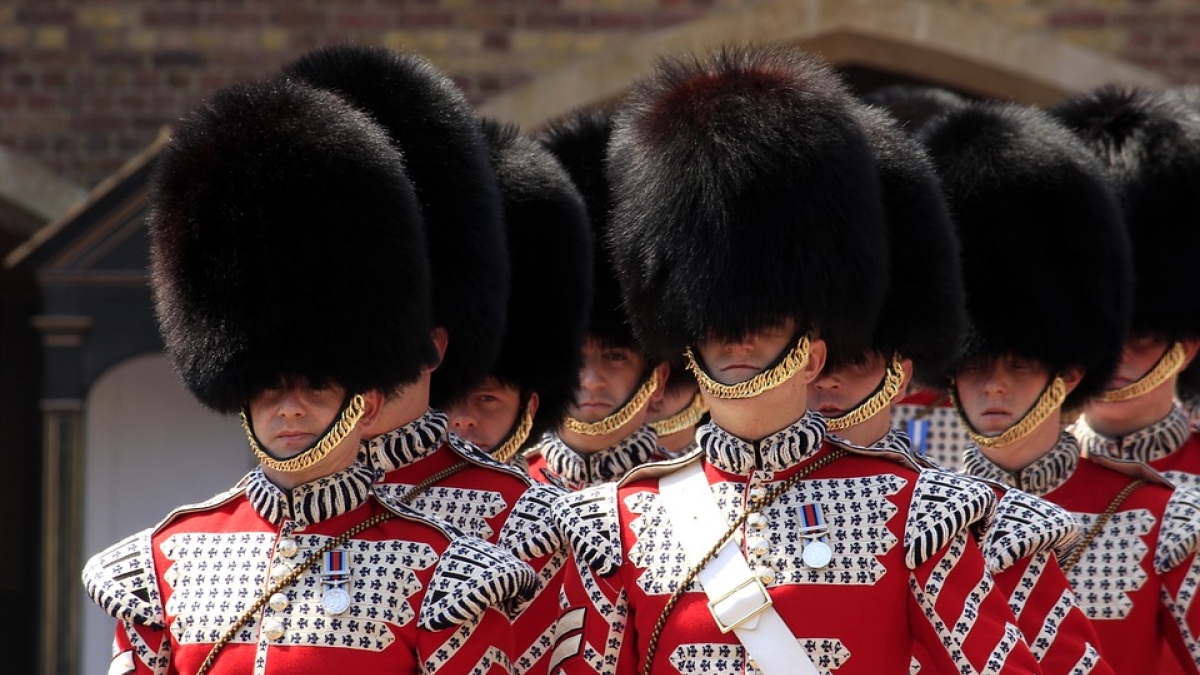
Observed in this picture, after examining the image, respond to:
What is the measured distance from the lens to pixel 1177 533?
12.7ft

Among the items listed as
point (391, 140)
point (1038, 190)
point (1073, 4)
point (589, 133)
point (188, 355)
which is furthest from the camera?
point (1073, 4)

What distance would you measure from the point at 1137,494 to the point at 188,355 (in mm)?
1962

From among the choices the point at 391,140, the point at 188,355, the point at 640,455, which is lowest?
the point at 640,455

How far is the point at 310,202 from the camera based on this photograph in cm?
304

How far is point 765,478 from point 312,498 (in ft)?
2.17

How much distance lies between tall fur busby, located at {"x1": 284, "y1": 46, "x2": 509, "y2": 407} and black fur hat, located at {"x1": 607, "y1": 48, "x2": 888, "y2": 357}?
0.47 metres

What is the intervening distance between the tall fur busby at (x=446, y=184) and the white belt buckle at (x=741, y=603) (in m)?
0.98

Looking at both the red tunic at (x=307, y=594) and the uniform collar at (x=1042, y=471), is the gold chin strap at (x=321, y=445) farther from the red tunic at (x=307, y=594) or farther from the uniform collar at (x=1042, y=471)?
the uniform collar at (x=1042, y=471)

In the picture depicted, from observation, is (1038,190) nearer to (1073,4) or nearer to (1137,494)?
(1137,494)

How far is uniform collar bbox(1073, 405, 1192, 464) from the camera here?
14.9 feet

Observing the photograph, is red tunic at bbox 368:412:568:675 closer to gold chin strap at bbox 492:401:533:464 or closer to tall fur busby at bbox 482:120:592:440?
gold chin strap at bbox 492:401:533:464

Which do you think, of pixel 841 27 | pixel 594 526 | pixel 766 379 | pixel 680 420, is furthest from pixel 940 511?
pixel 841 27

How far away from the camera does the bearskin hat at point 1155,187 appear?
474cm

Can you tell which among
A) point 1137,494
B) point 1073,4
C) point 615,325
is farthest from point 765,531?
point 1073,4
